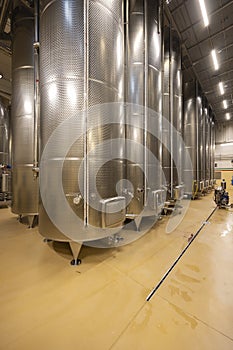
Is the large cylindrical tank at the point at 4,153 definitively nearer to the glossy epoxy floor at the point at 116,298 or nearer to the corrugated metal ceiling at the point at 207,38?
the glossy epoxy floor at the point at 116,298

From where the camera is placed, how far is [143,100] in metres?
2.77

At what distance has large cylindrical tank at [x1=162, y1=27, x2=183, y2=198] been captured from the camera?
12.0 feet

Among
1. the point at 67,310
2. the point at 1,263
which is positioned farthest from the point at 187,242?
the point at 1,263

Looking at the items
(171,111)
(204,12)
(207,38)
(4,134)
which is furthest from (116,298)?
(207,38)

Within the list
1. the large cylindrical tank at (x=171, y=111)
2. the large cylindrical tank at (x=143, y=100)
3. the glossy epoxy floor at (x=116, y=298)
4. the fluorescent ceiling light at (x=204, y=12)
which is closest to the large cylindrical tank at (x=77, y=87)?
the glossy epoxy floor at (x=116, y=298)

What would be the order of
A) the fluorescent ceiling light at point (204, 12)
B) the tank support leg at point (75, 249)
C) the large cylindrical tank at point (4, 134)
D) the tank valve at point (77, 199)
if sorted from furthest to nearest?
the large cylindrical tank at point (4, 134), the fluorescent ceiling light at point (204, 12), the tank support leg at point (75, 249), the tank valve at point (77, 199)

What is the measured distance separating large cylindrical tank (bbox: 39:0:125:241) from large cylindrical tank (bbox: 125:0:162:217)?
0.96m

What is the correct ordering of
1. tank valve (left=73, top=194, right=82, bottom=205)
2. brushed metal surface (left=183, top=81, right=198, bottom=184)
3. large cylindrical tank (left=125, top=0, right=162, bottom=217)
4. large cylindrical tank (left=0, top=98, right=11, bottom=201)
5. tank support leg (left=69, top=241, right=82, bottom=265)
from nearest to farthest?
1. tank valve (left=73, top=194, right=82, bottom=205)
2. tank support leg (left=69, top=241, right=82, bottom=265)
3. large cylindrical tank (left=125, top=0, right=162, bottom=217)
4. large cylindrical tank (left=0, top=98, right=11, bottom=201)
5. brushed metal surface (left=183, top=81, right=198, bottom=184)

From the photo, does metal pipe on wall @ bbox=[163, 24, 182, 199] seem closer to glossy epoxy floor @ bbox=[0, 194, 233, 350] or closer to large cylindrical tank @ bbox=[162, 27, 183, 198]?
large cylindrical tank @ bbox=[162, 27, 183, 198]

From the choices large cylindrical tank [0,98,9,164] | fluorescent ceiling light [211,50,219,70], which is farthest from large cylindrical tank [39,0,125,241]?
fluorescent ceiling light [211,50,219,70]

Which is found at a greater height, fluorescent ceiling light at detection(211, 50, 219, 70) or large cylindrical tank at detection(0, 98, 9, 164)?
fluorescent ceiling light at detection(211, 50, 219, 70)

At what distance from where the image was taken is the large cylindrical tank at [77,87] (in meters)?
1.67

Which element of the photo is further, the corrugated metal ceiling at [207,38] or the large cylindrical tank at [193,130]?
the large cylindrical tank at [193,130]

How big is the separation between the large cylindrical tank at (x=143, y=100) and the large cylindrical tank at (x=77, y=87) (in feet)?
3.16
